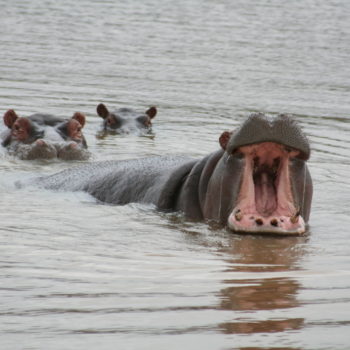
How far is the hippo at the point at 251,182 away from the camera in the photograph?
6.09m

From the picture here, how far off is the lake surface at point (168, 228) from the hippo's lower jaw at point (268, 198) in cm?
11

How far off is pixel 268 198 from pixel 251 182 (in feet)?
0.56

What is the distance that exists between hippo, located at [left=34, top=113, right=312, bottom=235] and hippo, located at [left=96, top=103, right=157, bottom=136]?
224 inches

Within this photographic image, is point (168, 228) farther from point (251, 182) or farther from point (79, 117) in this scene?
point (79, 117)

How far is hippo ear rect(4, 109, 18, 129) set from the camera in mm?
11555

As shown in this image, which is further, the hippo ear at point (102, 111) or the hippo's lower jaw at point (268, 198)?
the hippo ear at point (102, 111)

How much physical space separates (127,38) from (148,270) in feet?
51.7


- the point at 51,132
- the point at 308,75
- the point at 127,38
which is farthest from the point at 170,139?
the point at 127,38

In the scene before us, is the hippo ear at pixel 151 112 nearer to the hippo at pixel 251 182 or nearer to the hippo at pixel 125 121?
the hippo at pixel 125 121

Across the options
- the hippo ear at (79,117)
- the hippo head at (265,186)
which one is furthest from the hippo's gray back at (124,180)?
the hippo ear at (79,117)

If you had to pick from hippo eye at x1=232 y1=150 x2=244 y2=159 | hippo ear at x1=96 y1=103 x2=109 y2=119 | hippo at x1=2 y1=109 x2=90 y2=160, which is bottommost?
hippo at x1=2 y1=109 x2=90 y2=160

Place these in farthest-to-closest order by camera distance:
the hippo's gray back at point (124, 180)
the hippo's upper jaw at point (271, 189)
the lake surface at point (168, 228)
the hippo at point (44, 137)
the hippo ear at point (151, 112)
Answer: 1. the hippo ear at point (151, 112)
2. the hippo at point (44, 137)
3. the hippo's gray back at point (124, 180)
4. the hippo's upper jaw at point (271, 189)
5. the lake surface at point (168, 228)

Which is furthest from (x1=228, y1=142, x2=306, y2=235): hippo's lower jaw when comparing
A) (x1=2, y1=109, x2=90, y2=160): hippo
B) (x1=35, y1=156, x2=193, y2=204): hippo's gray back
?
(x1=2, y1=109, x2=90, y2=160): hippo

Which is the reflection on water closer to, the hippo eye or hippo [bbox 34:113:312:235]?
hippo [bbox 34:113:312:235]
